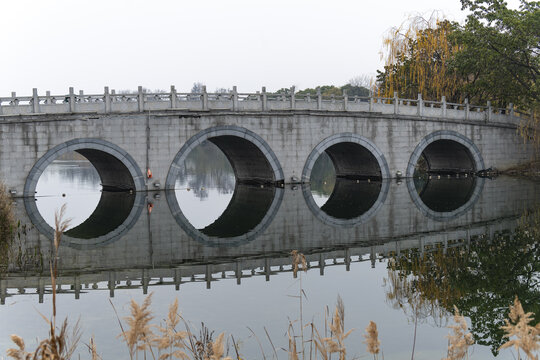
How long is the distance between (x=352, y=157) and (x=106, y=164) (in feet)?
48.0

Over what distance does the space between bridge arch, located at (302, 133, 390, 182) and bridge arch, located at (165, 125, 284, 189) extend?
6.66 feet

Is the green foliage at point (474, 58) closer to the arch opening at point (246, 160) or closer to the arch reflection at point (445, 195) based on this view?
the arch reflection at point (445, 195)

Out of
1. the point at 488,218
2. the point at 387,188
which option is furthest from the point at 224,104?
the point at 488,218

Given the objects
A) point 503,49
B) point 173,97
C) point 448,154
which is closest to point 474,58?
point 503,49

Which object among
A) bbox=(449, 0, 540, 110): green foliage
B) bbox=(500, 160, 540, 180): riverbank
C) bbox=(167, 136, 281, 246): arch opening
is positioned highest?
bbox=(449, 0, 540, 110): green foliage

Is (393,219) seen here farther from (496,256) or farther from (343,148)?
(343,148)

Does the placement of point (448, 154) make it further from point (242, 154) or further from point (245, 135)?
point (245, 135)

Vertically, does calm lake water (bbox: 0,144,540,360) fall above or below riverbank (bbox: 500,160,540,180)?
below

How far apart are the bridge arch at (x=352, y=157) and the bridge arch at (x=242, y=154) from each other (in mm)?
2029

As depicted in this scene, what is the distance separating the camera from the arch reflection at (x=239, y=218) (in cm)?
1853

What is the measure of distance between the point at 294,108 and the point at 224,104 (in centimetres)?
375

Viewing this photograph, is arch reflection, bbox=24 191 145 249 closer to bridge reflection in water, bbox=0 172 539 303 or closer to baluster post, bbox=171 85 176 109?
bridge reflection in water, bbox=0 172 539 303

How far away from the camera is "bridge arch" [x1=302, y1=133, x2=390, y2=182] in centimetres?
3112

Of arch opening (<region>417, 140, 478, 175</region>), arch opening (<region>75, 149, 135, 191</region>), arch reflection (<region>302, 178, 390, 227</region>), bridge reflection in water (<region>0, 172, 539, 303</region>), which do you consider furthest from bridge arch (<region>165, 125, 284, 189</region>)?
arch opening (<region>417, 140, 478, 175</region>)
